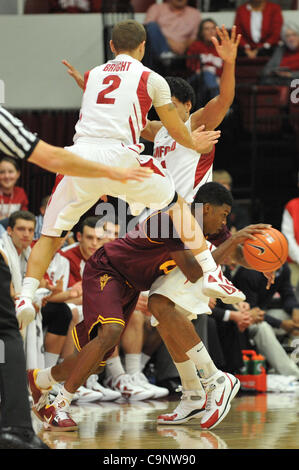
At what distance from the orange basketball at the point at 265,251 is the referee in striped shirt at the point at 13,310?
6.04 ft

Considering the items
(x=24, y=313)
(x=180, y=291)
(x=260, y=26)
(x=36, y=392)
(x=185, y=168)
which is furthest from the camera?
(x=260, y=26)

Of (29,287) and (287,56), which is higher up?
(287,56)

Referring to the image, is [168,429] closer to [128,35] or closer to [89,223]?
[128,35]

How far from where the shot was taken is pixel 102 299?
222 inches

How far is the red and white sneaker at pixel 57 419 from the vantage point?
5.46 metres

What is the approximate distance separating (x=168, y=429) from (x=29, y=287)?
1357 mm

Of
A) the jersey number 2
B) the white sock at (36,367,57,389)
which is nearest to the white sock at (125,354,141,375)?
the white sock at (36,367,57,389)

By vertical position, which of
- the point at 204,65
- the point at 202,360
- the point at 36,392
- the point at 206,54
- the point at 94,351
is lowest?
the point at 36,392

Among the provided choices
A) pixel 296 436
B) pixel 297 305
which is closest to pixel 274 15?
pixel 297 305

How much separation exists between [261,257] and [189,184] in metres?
0.84

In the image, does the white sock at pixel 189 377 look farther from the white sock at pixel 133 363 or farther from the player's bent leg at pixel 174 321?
the white sock at pixel 133 363

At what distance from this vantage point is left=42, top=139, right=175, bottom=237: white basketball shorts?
5.33 m

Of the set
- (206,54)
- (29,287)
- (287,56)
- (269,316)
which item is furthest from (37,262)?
(287,56)

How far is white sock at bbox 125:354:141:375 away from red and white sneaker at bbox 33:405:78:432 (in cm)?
240
